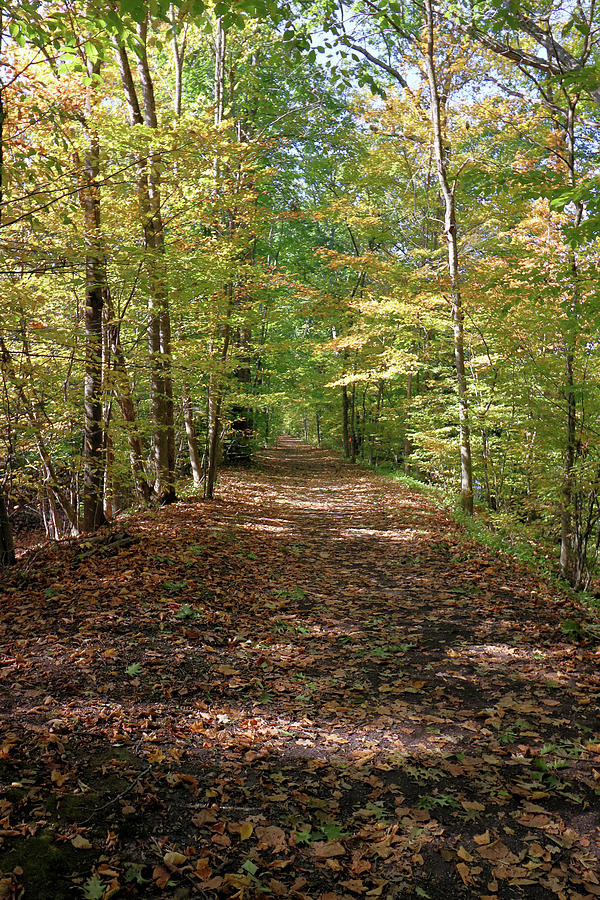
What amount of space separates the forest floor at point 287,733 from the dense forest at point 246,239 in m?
2.07

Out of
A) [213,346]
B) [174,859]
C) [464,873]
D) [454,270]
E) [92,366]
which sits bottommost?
[464,873]

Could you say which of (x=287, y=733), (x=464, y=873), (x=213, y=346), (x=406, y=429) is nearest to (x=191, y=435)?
(x=213, y=346)

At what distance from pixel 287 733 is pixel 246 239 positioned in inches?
404

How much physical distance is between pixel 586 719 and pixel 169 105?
55.5ft

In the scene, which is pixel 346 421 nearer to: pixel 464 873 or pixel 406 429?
pixel 406 429

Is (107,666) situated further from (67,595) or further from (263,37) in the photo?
→ (263,37)

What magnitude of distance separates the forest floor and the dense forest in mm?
2073

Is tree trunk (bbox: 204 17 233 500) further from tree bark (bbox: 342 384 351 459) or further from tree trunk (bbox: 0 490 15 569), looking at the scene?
tree bark (bbox: 342 384 351 459)

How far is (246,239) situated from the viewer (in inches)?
453

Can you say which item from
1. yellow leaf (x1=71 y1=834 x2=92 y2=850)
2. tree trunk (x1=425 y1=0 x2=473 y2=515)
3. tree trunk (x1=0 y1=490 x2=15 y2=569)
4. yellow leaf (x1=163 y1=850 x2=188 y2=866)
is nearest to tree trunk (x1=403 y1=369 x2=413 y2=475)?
tree trunk (x1=425 y1=0 x2=473 y2=515)

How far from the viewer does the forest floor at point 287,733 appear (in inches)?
96.5

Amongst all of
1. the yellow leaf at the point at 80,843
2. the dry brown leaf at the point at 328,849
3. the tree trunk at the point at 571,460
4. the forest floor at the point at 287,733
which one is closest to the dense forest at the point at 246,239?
the tree trunk at the point at 571,460

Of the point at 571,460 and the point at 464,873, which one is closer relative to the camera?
the point at 464,873

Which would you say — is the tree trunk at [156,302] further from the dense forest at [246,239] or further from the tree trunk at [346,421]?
the tree trunk at [346,421]
